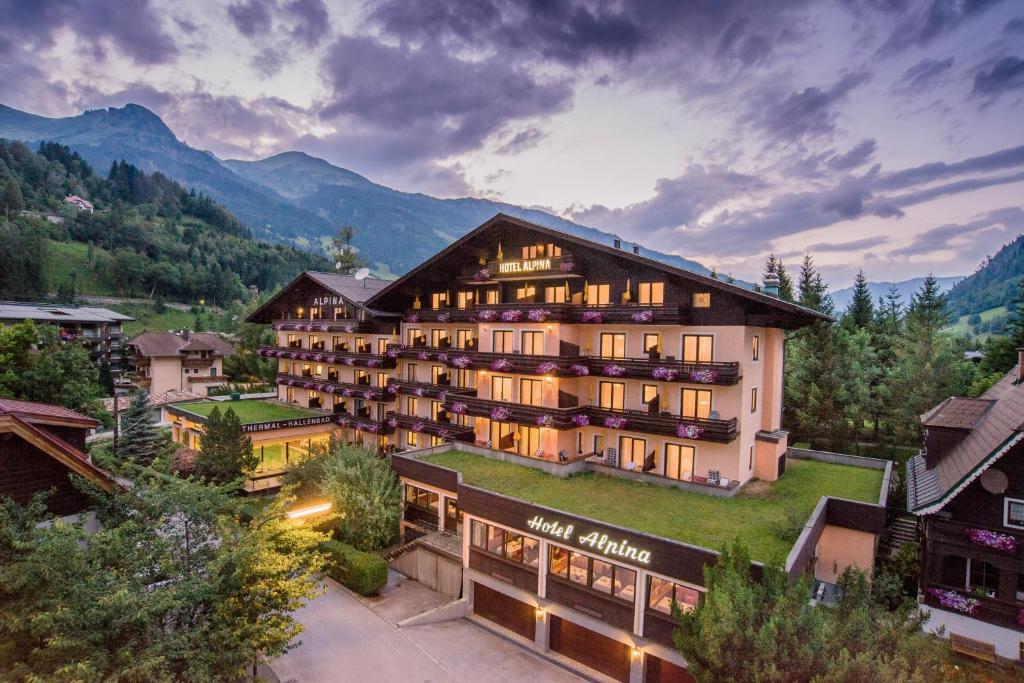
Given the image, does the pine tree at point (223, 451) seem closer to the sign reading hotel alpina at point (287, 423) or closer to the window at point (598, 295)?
the sign reading hotel alpina at point (287, 423)

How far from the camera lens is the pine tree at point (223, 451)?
32.3m

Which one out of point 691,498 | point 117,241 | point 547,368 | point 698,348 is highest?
point 117,241

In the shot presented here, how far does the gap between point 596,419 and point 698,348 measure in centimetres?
666

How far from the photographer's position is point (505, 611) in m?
22.9

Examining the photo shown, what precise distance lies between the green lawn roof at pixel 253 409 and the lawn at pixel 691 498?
21663 mm

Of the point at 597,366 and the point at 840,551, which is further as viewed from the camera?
the point at 597,366

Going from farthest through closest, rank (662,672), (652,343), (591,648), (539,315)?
(539,315) < (652,343) < (591,648) < (662,672)

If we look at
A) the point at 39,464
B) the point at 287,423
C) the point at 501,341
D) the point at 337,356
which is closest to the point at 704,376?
the point at 501,341

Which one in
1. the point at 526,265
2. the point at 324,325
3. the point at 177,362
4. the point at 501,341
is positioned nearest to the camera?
the point at 526,265

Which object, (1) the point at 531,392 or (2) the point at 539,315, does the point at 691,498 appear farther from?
(2) the point at 539,315

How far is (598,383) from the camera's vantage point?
97.1 feet

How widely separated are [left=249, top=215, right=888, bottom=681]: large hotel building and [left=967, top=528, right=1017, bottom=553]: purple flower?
9.79ft

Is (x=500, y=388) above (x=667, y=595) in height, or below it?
above

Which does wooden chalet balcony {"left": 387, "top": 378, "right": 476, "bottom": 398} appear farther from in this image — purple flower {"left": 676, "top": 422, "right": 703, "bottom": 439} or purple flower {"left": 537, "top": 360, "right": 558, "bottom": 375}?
purple flower {"left": 676, "top": 422, "right": 703, "bottom": 439}
